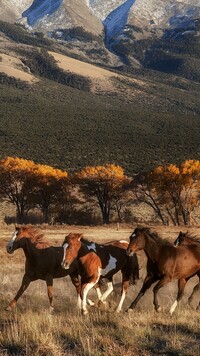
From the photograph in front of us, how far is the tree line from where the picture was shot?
51.4 metres

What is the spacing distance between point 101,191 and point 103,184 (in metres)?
0.94

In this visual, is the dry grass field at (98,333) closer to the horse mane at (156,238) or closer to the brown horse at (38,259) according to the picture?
the brown horse at (38,259)

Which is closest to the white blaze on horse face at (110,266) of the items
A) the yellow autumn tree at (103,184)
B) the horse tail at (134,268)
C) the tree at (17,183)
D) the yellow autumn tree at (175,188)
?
the horse tail at (134,268)

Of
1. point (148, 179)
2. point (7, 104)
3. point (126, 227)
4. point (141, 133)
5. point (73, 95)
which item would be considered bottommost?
point (126, 227)

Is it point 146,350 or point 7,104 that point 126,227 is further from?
point 7,104

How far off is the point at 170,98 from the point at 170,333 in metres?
193

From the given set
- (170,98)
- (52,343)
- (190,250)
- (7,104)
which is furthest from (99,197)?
(170,98)

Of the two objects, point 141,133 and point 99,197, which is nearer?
point 99,197

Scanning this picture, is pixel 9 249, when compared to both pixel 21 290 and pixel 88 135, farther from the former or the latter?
pixel 88 135

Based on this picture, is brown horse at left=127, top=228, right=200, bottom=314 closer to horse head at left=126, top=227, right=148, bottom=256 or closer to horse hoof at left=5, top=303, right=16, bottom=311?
horse head at left=126, top=227, right=148, bottom=256

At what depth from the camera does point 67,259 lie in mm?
9617

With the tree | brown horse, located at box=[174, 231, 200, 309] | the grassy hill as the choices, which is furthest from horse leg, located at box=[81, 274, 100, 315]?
the grassy hill

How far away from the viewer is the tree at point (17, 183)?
2116 inches

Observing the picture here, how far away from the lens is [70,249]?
9883 mm
